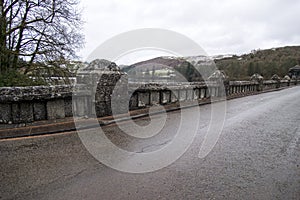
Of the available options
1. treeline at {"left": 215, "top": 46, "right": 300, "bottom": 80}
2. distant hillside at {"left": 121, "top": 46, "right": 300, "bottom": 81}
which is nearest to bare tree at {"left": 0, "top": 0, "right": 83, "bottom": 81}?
distant hillside at {"left": 121, "top": 46, "right": 300, "bottom": 81}

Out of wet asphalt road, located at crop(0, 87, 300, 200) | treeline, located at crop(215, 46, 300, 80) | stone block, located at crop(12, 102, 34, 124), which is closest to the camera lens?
wet asphalt road, located at crop(0, 87, 300, 200)

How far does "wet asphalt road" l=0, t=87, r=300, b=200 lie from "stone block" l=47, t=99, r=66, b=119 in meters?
0.89

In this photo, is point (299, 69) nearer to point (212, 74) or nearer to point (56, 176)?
point (212, 74)

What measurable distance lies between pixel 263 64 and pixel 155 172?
1968 inches

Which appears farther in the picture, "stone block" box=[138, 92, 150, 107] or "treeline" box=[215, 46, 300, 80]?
"treeline" box=[215, 46, 300, 80]

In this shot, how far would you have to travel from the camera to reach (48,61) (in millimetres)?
12594

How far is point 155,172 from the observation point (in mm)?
3039

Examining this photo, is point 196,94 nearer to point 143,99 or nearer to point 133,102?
point 143,99

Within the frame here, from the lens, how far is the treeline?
4006 cm

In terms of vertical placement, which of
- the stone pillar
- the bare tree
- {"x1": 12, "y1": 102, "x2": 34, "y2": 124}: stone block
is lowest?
{"x1": 12, "y1": 102, "x2": 34, "y2": 124}: stone block

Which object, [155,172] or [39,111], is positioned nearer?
[155,172]

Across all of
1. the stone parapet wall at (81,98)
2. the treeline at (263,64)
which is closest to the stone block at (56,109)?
the stone parapet wall at (81,98)

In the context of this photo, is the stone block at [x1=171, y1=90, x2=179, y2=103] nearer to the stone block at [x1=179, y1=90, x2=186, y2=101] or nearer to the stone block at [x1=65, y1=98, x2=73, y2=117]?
the stone block at [x1=179, y1=90, x2=186, y2=101]

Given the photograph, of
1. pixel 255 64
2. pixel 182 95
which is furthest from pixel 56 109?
pixel 255 64
